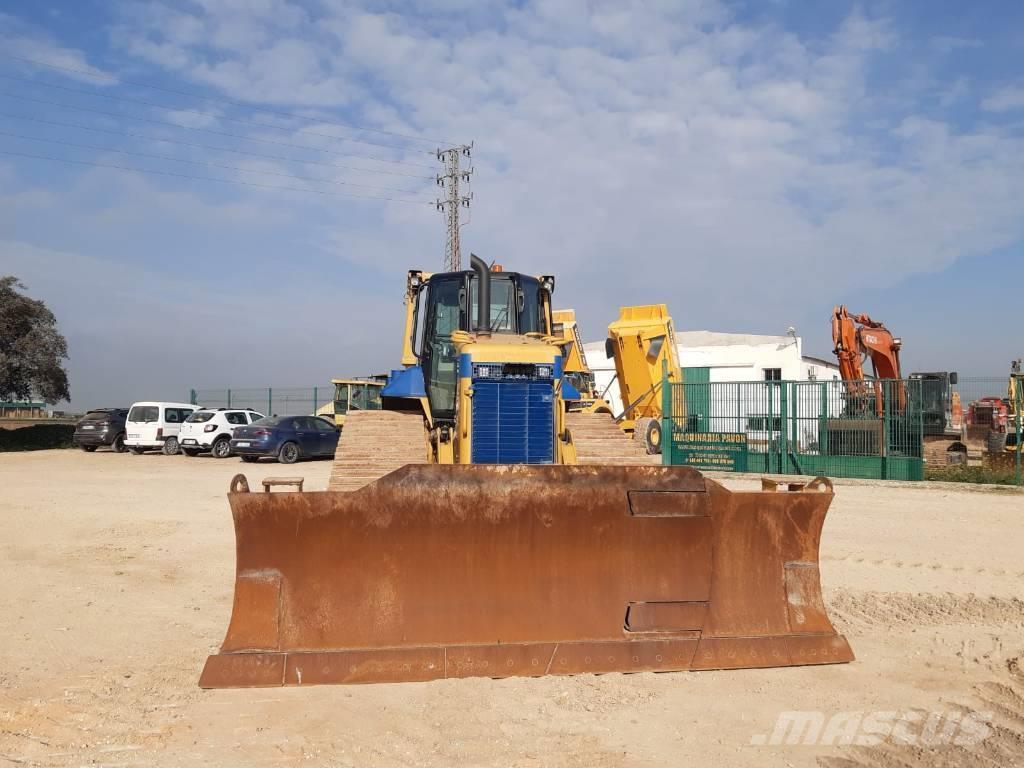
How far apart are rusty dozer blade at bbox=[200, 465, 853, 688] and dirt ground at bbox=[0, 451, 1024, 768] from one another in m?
0.14

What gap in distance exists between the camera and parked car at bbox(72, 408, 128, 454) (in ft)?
83.3

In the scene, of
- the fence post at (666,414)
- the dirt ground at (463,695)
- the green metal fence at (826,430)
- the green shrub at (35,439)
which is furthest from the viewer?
the green shrub at (35,439)

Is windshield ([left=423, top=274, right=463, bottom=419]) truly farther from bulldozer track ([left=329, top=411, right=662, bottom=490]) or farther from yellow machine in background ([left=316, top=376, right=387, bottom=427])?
yellow machine in background ([left=316, top=376, right=387, bottom=427])

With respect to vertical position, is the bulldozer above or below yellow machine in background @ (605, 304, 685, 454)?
below

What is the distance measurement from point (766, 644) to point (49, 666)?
13.2 feet

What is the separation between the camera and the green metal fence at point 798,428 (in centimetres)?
1580

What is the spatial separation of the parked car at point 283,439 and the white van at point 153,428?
9.76 feet

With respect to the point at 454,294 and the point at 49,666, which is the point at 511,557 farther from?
the point at 454,294

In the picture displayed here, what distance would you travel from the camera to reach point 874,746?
370cm

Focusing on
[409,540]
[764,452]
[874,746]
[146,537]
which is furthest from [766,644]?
[764,452]

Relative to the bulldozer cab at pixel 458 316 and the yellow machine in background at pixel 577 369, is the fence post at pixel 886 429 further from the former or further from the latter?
the bulldozer cab at pixel 458 316

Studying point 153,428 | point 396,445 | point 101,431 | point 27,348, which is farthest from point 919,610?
point 27,348

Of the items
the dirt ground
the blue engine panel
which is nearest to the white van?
the dirt ground

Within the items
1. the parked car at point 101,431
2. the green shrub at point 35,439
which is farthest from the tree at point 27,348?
the parked car at point 101,431
